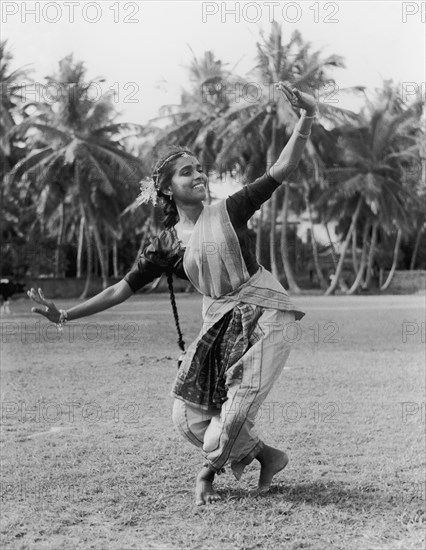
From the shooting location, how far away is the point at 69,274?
1419 inches

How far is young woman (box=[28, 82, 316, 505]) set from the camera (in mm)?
3342

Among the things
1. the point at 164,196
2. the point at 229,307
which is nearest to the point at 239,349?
the point at 229,307

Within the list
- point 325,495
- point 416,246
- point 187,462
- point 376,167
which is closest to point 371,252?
point 376,167

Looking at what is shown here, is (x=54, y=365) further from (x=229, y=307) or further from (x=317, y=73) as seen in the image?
(x=317, y=73)

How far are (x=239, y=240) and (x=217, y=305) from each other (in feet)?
1.01

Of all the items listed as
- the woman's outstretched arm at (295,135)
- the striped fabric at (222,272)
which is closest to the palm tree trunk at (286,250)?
the striped fabric at (222,272)

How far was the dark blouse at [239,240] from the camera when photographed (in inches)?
128

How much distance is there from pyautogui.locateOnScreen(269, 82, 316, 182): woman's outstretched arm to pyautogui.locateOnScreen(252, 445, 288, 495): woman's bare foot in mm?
1332

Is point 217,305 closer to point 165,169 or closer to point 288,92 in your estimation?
point 165,169

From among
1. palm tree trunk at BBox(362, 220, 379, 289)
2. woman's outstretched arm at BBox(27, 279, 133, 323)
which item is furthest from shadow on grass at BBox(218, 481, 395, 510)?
palm tree trunk at BBox(362, 220, 379, 289)

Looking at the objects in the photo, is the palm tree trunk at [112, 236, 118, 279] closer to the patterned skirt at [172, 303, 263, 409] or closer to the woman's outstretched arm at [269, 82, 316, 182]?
the patterned skirt at [172, 303, 263, 409]

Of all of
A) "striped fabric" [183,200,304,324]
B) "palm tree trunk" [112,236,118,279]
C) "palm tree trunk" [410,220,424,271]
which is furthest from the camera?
"palm tree trunk" [410,220,424,271]

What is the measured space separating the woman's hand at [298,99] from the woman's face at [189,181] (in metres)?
0.52

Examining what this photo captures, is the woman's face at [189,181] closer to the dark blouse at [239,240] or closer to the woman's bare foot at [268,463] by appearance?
the dark blouse at [239,240]
